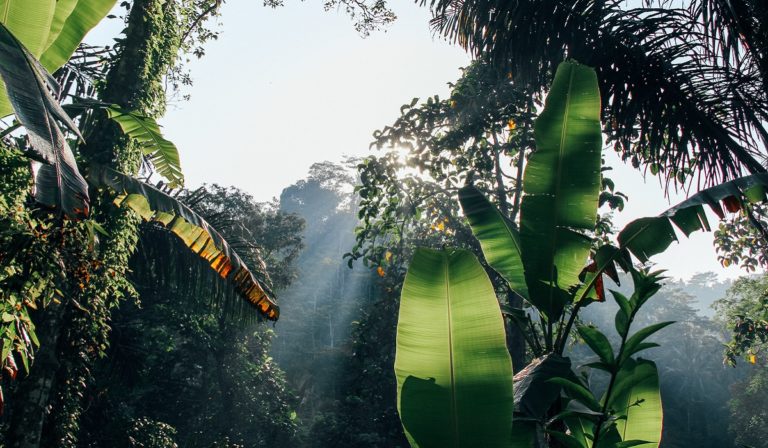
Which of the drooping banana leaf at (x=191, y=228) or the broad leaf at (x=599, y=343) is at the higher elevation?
the drooping banana leaf at (x=191, y=228)

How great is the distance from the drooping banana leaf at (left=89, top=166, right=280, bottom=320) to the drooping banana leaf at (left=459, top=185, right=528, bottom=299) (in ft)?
6.65

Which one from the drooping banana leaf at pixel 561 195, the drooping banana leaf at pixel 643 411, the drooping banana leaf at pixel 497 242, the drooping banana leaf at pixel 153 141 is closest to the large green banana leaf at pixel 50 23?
the drooping banana leaf at pixel 153 141

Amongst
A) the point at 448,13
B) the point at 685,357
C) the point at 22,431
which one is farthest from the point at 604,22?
the point at 685,357

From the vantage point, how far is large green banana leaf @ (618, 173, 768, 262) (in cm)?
236

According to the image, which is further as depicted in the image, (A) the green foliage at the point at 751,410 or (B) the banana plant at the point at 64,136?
(A) the green foliage at the point at 751,410

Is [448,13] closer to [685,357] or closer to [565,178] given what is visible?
[565,178]

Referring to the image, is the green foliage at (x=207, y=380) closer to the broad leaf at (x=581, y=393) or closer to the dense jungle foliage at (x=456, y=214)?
the dense jungle foliage at (x=456, y=214)

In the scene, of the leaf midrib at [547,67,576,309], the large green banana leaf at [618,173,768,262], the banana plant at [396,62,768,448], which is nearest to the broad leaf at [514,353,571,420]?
the banana plant at [396,62,768,448]

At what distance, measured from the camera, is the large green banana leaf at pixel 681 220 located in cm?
236

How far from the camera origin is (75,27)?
339 centimetres

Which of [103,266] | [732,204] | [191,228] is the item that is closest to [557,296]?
[732,204]

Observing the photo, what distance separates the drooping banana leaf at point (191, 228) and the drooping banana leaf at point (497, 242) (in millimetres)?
2027

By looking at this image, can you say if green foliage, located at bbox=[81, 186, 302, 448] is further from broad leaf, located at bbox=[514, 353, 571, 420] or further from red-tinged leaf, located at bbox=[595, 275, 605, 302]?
broad leaf, located at bbox=[514, 353, 571, 420]

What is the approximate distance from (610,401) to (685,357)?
42772 millimetres
